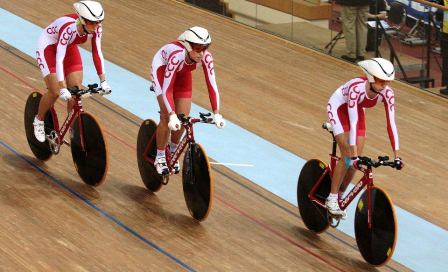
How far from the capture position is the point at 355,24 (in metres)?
11.8

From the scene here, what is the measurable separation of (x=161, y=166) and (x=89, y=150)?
0.60m

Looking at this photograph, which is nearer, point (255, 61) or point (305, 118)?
point (305, 118)

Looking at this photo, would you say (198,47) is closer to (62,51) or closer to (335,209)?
(62,51)

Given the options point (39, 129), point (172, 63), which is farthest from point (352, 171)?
point (39, 129)

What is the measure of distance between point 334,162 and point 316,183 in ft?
0.86

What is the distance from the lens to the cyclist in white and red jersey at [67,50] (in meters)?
Answer: 7.67

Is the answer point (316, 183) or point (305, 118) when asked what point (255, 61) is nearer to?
point (305, 118)

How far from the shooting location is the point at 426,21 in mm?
11047

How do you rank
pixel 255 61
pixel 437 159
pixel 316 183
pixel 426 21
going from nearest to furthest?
1. pixel 316 183
2. pixel 437 159
3. pixel 426 21
4. pixel 255 61

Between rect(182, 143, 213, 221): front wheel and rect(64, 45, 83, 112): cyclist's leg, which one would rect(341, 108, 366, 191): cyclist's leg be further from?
rect(64, 45, 83, 112): cyclist's leg

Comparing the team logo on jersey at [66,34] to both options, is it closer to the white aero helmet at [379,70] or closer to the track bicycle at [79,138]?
the track bicycle at [79,138]

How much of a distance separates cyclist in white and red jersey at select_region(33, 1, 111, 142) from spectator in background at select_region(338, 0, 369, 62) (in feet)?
14.7

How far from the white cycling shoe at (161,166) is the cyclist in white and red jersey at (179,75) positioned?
2 cm

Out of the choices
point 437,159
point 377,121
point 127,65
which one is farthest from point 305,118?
point 127,65
